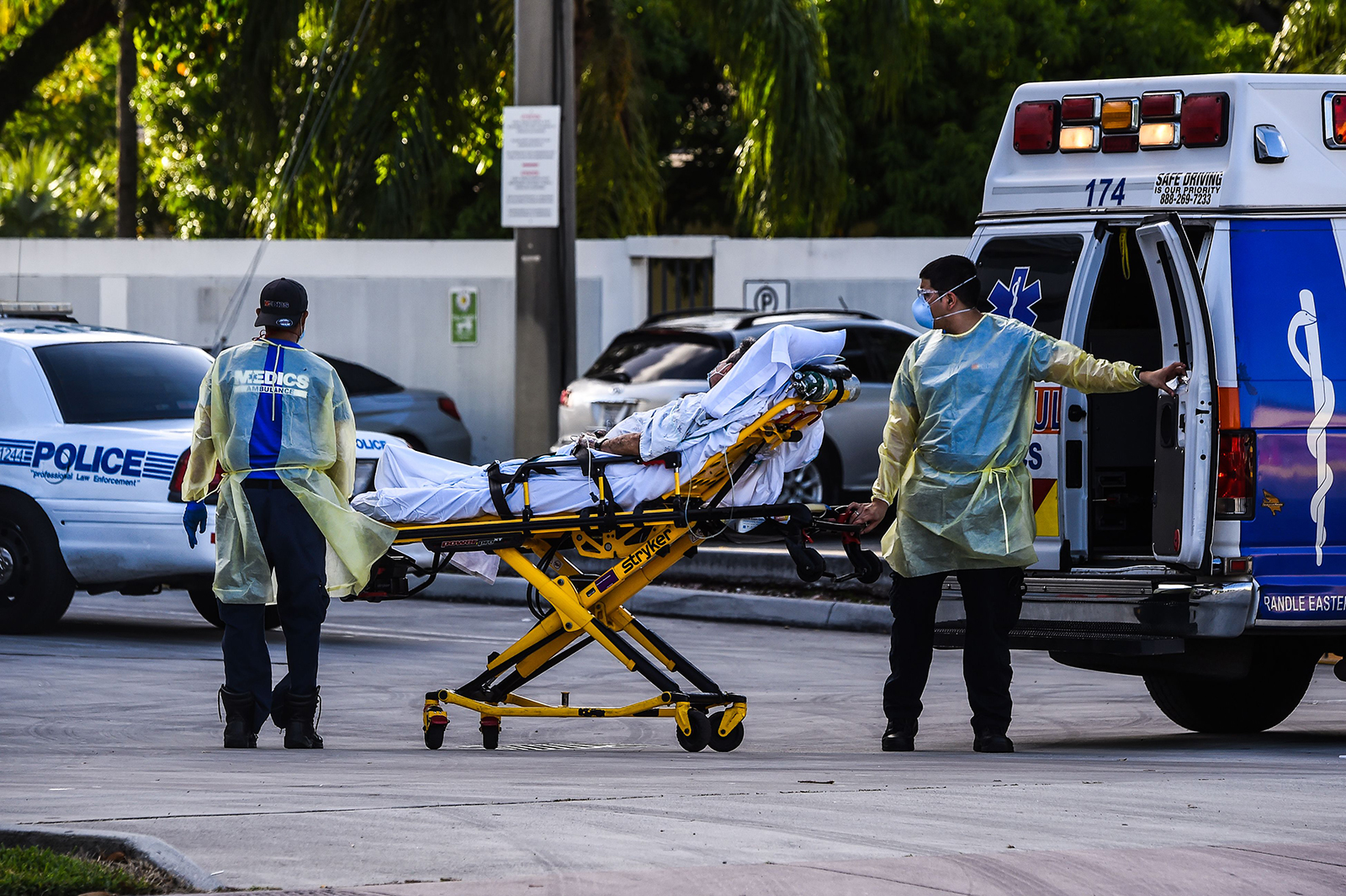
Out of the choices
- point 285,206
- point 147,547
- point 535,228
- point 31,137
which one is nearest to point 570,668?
point 147,547

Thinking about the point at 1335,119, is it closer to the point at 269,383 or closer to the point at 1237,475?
the point at 1237,475

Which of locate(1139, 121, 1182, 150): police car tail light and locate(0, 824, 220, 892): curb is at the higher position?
locate(1139, 121, 1182, 150): police car tail light

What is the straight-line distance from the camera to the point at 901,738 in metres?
7.26

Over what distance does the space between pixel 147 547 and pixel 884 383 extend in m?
7.27

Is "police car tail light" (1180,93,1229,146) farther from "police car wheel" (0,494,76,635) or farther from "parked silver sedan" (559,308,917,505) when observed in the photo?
"parked silver sedan" (559,308,917,505)

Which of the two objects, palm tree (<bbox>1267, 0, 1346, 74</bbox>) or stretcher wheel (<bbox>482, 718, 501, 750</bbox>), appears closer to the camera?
stretcher wheel (<bbox>482, 718, 501, 750</bbox>)

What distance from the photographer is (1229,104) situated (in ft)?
24.0

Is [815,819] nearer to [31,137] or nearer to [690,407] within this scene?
[690,407]

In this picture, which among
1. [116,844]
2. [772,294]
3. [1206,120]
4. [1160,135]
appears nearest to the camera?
[116,844]

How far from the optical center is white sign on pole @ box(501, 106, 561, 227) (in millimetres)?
15391

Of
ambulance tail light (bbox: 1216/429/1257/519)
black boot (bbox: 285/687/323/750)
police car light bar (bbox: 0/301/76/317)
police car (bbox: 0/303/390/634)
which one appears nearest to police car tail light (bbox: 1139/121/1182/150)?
ambulance tail light (bbox: 1216/429/1257/519)

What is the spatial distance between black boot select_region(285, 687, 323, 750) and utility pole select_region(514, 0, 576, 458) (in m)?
8.29

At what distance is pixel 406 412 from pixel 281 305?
11.0 metres

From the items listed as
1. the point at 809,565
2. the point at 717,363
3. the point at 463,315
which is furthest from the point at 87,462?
the point at 463,315
